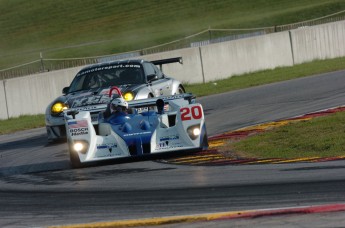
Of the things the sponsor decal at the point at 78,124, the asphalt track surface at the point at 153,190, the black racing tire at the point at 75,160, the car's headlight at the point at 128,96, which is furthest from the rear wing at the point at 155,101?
the car's headlight at the point at 128,96

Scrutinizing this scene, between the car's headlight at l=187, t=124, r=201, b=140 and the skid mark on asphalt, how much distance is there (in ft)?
0.97

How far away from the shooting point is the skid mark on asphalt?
40.9 ft

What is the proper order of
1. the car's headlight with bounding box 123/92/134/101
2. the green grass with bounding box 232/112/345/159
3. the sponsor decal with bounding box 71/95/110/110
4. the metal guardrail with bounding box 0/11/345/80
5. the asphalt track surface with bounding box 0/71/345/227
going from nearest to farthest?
the asphalt track surface with bounding box 0/71/345/227
the green grass with bounding box 232/112/345/159
the sponsor decal with bounding box 71/95/110/110
the car's headlight with bounding box 123/92/134/101
the metal guardrail with bounding box 0/11/345/80

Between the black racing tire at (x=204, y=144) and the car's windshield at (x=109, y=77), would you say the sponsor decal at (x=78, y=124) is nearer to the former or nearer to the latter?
the black racing tire at (x=204, y=144)

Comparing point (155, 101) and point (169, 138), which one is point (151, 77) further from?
point (169, 138)

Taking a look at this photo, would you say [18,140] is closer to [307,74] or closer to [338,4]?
[307,74]

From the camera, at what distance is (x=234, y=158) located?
1320cm

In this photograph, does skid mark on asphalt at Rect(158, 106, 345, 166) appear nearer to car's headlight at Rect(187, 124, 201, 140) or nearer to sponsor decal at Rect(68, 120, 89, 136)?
car's headlight at Rect(187, 124, 201, 140)

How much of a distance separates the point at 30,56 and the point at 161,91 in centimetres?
2837

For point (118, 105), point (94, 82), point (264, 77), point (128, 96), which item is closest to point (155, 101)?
point (118, 105)

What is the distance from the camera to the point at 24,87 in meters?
24.8

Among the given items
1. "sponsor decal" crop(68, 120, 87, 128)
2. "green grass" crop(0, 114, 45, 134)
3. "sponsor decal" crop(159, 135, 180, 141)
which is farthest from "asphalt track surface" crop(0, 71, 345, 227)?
"green grass" crop(0, 114, 45, 134)

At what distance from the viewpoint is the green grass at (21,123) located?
22005 millimetres

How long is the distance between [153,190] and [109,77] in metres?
7.12
